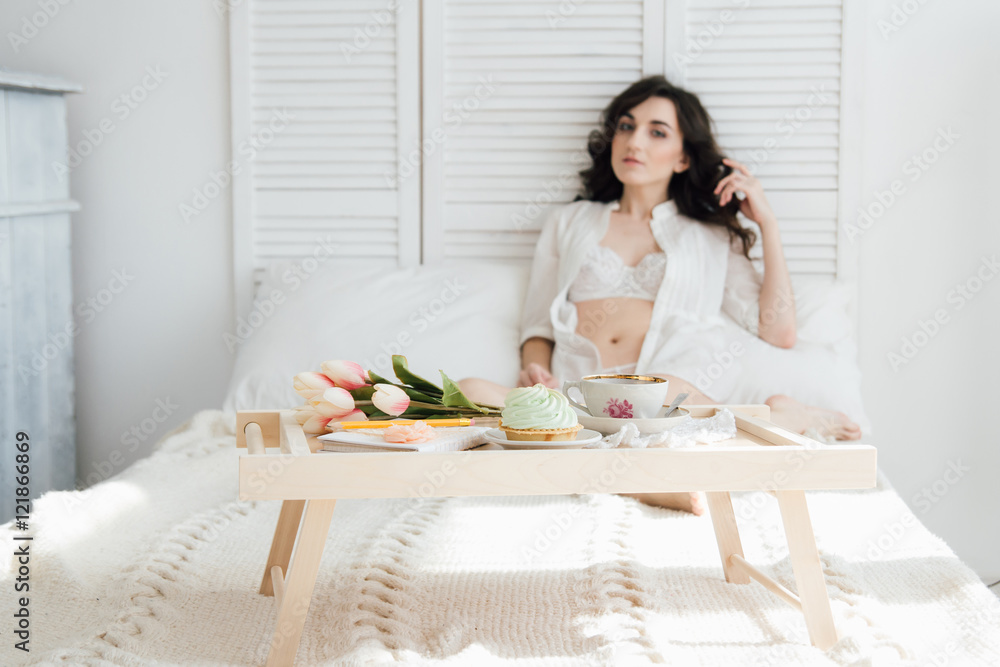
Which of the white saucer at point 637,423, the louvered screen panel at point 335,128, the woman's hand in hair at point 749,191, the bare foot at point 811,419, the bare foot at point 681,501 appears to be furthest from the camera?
the louvered screen panel at point 335,128

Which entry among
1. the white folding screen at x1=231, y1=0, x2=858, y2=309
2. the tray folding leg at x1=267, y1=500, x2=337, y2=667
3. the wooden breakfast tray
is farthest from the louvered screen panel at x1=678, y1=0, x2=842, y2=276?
the tray folding leg at x1=267, y1=500, x2=337, y2=667

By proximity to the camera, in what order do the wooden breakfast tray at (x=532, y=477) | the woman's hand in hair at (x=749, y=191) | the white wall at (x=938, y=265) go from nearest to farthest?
the wooden breakfast tray at (x=532, y=477) → the woman's hand in hair at (x=749, y=191) → the white wall at (x=938, y=265)

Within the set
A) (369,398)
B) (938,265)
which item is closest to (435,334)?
(369,398)

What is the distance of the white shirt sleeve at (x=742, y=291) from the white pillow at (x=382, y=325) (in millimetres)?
518

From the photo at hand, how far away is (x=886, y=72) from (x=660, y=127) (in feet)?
2.04

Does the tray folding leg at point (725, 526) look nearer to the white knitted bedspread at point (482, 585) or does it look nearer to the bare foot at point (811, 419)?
the white knitted bedspread at point (482, 585)

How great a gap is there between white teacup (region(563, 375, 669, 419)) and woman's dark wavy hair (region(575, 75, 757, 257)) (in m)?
1.16

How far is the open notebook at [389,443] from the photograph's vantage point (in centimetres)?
96

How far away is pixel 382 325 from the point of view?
2051 mm

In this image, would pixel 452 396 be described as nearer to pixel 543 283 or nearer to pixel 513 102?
pixel 543 283

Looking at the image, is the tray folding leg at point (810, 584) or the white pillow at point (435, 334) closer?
the tray folding leg at point (810, 584)

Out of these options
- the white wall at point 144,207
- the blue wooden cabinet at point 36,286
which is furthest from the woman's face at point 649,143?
the blue wooden cabinet at point 36,286

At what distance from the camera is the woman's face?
2123mm

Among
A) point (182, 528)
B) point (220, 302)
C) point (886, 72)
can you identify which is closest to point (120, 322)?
point (220, 302)
